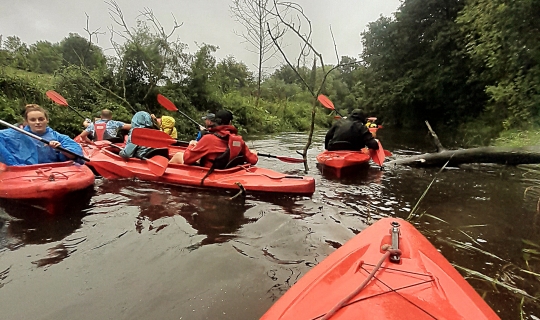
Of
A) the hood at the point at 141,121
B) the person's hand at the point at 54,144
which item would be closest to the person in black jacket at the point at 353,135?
the hood at the point at 141,121

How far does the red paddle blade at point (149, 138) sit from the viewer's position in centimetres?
511

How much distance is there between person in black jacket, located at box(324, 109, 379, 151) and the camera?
6320 millimetres

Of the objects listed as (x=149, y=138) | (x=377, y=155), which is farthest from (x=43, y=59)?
(x=377, y=155)

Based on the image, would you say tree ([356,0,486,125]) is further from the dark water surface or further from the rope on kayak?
the rope on kayak

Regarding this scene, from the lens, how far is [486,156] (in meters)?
5.84

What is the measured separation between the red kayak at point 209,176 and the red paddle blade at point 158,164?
0.02 m

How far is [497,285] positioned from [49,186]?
4.12 m

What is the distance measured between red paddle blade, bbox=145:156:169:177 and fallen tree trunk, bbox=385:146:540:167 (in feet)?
14.8

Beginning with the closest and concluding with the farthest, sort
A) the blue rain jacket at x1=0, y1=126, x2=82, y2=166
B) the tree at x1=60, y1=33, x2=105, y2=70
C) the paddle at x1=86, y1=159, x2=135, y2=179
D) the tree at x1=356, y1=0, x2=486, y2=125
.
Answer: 1. the blue rain jacket at x1=0, y1=126, x2=82, y2=166
2. the paddle at x1=86, y1=159, x2=135, y2=179
3. the tree at x1=60, y1=33, x2=105, y2=70
4. the tree at x1=356, y1=0, x2=486, y2=125

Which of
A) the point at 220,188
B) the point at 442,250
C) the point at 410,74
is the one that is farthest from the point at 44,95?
the point at 410,74

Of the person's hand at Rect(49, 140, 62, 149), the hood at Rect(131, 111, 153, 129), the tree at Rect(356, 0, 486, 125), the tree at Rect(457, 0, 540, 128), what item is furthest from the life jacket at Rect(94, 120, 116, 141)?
the tree at Rect(356, 0, 486, 125)

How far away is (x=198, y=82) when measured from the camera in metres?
14.7

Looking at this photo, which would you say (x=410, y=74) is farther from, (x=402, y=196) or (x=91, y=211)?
(x=91, y=211)

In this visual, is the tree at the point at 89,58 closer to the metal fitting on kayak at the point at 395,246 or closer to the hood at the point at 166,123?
the hood at the point at 166,123
